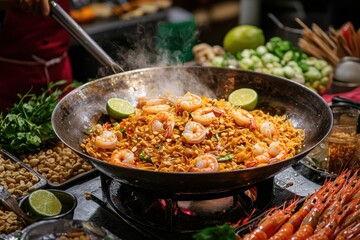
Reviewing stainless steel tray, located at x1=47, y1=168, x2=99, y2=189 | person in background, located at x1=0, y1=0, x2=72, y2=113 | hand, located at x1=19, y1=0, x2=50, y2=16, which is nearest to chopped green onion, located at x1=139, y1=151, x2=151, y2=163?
stainless steel tray, located at x1=47, y1=168, x2=99, y2=189

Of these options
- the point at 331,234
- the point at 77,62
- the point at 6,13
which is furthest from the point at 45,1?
the point at 77,62

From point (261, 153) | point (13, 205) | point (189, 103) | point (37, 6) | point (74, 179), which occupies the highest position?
point (37, 6)

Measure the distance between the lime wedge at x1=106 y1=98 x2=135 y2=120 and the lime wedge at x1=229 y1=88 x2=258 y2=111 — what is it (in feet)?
1.87

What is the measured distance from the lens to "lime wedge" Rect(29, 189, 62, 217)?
2010 mm

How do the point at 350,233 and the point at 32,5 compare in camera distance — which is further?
the point at 32,5

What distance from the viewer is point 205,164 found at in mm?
2020

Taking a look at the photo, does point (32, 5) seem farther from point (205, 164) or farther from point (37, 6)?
point (205, 164)

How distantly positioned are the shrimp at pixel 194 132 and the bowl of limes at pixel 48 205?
0.56 meters

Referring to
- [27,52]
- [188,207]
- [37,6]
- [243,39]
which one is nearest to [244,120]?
[188,207]

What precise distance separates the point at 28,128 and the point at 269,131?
4.28 ft

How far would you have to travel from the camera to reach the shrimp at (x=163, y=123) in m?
2.27

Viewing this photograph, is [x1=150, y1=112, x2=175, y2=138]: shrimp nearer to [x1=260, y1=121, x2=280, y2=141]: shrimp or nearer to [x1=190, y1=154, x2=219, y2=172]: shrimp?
[x1=190, y1=154, x2=219, y2=172]: shrimp

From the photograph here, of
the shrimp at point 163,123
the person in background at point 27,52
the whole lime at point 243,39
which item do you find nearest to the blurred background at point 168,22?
the whole lime at point 243,39

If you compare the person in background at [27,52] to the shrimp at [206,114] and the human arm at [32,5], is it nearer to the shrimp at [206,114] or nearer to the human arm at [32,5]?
the human arm at [32,5]
